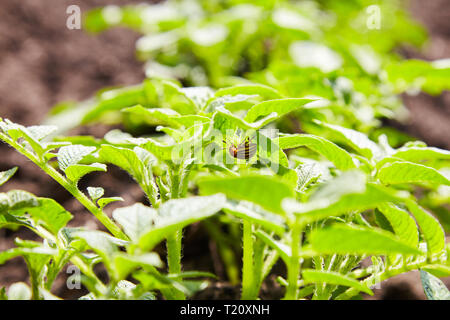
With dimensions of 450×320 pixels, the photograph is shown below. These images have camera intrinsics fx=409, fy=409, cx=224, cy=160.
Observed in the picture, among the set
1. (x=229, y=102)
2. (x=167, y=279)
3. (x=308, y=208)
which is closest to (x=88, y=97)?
(x=229, y=102)

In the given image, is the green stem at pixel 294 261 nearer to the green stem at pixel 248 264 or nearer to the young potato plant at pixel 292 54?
the green stem at pixel 248 264

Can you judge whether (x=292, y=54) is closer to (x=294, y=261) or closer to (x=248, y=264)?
(x=248, y=264)

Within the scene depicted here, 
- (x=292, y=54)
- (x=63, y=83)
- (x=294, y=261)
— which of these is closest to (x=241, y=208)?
(x=294, y=261)

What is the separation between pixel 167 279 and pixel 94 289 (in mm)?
102

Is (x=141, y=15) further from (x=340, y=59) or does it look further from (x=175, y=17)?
(x=340, y=59)

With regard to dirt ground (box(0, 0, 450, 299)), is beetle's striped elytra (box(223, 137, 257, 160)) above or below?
below

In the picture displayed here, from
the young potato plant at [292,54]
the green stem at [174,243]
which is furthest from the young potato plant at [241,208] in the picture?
the young potato plant at [292,54]

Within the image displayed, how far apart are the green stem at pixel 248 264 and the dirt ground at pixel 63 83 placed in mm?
424

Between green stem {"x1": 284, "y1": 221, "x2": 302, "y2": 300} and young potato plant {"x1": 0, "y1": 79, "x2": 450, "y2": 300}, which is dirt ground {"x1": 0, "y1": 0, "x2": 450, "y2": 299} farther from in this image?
green stem {"x1": 284, "y1": 221, "x2": 302, "y2": 300}

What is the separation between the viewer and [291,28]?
4.72ft

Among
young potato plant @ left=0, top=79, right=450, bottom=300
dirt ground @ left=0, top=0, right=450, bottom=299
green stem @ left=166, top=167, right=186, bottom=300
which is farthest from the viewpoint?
dirt ground @ left=0, top=0, right=450, bottom=299

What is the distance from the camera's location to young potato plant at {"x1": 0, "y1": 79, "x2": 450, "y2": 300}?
44 centimetres

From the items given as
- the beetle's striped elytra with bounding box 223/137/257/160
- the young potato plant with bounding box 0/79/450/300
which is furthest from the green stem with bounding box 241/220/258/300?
the beetle's striped elytra with bounding box 223/137/257/160

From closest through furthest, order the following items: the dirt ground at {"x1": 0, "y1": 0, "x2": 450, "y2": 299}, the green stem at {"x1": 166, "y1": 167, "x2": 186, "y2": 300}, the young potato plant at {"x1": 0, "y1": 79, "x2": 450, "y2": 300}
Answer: the young potato plant at {"x1": 0, "y1": 79, "x2": 450, "y2": 300} → the green stem at {"x1": 166, "y1": 167, "x2": 186, "y2": 300} → the dirt ground at {"x1": 0, "y1": 0, "x2": 450, "y2": 299}
